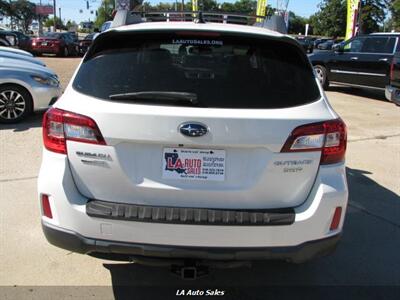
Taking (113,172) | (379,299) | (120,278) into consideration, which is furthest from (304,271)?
(113,172)

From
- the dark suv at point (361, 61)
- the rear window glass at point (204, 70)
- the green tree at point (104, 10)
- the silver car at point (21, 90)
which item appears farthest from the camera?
the green tree at point (104, 10)

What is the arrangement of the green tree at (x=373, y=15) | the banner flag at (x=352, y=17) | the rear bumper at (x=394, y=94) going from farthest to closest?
the green tree at (x=373, y=15), the banner flag at (x=352, y=17), the rear bumper at (x=394, y=94)

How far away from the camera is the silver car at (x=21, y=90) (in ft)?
26.8

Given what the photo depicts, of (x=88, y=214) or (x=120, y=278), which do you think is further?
(x=120, y=278)

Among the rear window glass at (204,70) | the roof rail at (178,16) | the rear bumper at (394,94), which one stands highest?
the roof rail at (178,16)

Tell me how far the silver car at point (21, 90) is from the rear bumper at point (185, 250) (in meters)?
5.91

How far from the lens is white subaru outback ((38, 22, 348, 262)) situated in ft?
8.93

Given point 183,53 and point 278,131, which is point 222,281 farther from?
point 183,53

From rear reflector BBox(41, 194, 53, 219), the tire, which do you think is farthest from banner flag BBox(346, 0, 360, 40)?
rear reflector BBox(41, 194, 53, 219)

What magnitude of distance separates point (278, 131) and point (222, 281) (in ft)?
4.59

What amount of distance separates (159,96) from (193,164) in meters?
0.43

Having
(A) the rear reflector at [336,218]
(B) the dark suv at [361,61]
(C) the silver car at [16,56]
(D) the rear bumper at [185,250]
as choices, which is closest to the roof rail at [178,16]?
(D) the rear bumper at [185,250]

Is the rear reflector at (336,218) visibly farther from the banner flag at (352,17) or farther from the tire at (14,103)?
the banner flag at (352,17)

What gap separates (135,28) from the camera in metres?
3.13
